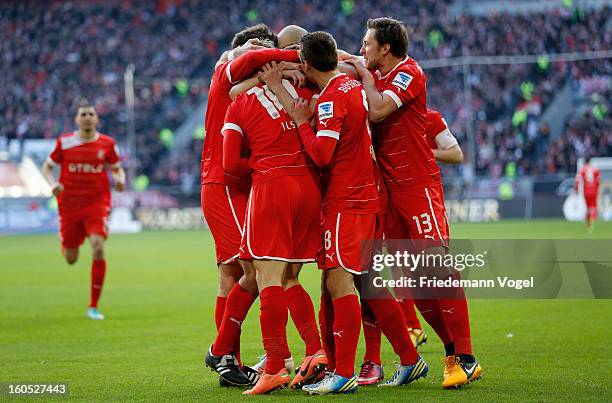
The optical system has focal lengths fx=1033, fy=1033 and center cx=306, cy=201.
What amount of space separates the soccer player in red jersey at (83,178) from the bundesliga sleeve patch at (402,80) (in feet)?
21.1

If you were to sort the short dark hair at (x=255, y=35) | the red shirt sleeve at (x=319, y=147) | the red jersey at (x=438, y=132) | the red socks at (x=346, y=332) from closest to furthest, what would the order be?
the red shirt sleeve at (x=319, y=147) < the red socks at (x=346, y=332) < the short dark hair at (x=255, y=35) < the red jersey at (x=438, y=132)

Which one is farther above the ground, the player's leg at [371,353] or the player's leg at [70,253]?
the player's leg at [371,353]

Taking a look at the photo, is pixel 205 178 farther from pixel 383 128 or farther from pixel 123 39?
pixel 123 39

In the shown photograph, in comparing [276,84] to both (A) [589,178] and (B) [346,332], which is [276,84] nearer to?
(B) [346,332]

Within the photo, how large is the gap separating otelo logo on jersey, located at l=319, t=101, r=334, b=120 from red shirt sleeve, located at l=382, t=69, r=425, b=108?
1.80 ft

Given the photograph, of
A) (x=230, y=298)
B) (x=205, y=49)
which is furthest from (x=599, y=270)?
(x=205, y=49)

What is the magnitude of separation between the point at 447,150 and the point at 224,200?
1910 millimetres

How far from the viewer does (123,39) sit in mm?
43562

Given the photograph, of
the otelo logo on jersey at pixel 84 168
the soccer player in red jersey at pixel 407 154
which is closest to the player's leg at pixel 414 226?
the soccer player in red jersey at pixel 407 154

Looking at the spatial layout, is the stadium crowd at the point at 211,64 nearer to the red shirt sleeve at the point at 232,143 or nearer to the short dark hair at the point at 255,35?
the short dark hair at the point at 255,35

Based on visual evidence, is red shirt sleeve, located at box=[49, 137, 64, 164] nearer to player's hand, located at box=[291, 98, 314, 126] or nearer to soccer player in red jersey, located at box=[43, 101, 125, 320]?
soccer player in red jersey, located at box=[43, 101, 125, 320]

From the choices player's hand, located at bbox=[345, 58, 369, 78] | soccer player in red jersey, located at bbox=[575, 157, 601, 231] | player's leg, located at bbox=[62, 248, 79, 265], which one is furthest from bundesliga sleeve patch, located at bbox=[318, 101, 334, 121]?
soccer player in red jersey, located at bbox=[575, 157, 601, 231]

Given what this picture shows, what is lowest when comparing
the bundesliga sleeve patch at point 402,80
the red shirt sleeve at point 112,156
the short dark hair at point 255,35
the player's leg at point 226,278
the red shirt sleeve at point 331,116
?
the player's leg at point 226,278

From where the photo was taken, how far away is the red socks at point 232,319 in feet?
23.1
